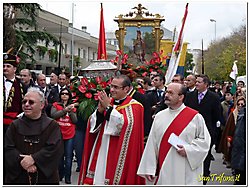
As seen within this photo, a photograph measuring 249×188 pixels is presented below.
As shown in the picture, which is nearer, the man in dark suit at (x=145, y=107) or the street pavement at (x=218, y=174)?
the man in dark suit at (x=145, y=107)

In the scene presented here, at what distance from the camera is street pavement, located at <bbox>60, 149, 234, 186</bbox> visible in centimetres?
760

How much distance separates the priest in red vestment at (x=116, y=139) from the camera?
618 centimetres

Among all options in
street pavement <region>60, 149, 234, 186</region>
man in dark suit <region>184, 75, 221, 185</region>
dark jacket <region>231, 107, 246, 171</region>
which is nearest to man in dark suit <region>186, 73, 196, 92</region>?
man in dark suit <region>184, 75, 221, 185</region>

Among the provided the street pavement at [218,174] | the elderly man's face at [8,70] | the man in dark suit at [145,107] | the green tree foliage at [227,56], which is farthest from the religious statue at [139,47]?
the elderly man's face at [8,70]

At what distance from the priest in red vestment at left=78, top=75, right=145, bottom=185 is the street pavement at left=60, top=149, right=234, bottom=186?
183 centimetres

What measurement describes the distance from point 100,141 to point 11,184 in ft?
5.12

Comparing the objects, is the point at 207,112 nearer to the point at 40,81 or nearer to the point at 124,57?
the point at 40,81

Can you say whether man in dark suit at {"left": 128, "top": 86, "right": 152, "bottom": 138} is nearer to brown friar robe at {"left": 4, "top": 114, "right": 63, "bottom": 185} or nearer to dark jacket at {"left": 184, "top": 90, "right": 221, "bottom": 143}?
dark jacket at {"left": 184, "top": 90, "right": 221, "bottom": 143}

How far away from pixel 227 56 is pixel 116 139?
40465 mm

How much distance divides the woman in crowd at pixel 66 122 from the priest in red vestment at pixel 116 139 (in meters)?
1.73

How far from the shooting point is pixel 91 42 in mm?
50125

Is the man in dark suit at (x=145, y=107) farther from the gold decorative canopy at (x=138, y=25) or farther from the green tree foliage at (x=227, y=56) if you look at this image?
the green tree foliage at (x=227, y=56)

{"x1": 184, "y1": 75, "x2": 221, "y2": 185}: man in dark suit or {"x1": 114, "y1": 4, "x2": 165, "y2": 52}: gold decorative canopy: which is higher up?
{"x1": 114, "y1": 4, "x2": 165, "y2": 52}: gold decorative canopy

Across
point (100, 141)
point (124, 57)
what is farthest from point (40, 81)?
point (100, 141)
